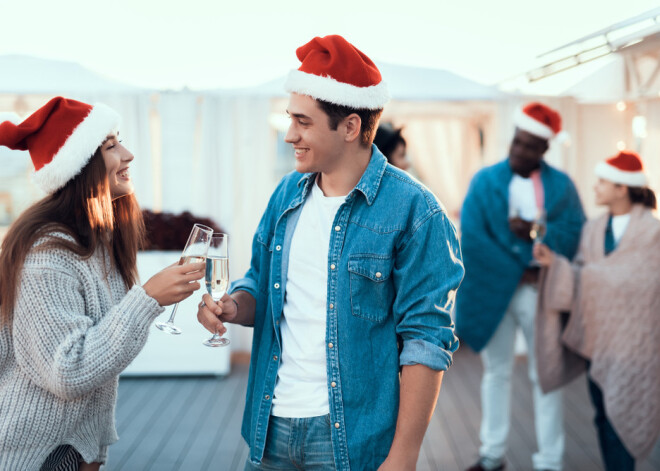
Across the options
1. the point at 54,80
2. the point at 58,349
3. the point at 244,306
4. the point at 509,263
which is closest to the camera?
the point at 58,349

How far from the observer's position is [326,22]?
10859 mm

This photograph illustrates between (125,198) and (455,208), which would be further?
(455,208)

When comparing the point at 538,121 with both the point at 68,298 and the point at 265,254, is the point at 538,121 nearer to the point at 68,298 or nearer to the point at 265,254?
the point at 265,254

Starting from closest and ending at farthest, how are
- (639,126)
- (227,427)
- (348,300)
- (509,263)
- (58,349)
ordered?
(58,349) < (348,300) < (509,263) < (227,427) < (639,126)

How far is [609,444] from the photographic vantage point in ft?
10.4

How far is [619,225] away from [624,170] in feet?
0.89

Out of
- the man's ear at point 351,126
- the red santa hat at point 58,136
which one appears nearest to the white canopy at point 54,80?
the red santa hat at point 58,136

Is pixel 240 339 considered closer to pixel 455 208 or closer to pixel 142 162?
pixel 142 162

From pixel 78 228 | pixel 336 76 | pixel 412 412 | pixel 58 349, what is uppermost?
pixel 336 76

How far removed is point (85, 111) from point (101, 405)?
725 mm

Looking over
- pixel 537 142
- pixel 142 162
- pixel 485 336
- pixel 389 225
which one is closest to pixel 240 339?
pixel 142 162

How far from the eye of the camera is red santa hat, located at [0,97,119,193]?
159cm

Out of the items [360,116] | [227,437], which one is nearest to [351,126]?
[360,116]

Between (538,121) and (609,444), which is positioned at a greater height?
(538,121)
